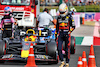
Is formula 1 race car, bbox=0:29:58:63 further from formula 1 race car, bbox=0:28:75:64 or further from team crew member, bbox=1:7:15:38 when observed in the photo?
team crew member, bbox=1:7:15:38

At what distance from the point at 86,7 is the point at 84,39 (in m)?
22.6

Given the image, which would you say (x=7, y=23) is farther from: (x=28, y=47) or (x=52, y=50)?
(x=52, y=50)

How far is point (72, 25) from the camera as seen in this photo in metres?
10.4

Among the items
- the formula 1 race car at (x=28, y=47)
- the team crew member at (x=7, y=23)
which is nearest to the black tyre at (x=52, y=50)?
the formula 1 race car at (x=28, y=47)

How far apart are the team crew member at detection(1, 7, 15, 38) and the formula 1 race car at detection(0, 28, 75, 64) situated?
0.94 m

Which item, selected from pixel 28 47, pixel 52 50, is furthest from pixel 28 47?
pixel 52 50

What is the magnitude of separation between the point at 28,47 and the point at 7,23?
7.04 feet

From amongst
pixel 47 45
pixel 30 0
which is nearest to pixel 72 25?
pixel 47 45

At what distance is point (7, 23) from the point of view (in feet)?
43.7

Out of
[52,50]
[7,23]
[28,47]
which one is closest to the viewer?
[52,50]

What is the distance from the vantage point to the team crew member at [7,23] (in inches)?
519

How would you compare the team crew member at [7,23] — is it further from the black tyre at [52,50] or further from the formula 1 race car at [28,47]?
the black tyre at [52,50]

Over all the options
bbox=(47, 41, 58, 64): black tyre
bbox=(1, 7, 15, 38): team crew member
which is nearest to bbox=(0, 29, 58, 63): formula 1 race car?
bbox=(47, 41, 58, 64): black tyre

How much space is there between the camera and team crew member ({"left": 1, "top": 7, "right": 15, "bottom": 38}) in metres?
13.2
